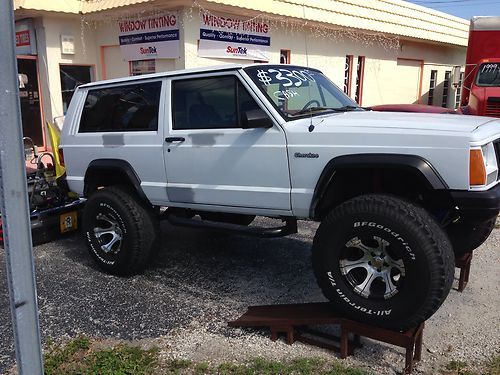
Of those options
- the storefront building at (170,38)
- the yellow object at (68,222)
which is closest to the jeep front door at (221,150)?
the yellow object at (68,222)

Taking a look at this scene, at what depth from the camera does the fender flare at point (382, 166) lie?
3.12m

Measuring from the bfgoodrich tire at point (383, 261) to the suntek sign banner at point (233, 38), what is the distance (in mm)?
7604

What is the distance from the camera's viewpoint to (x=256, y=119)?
12.0ft

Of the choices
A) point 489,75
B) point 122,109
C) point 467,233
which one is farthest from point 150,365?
Answer: point 489,75

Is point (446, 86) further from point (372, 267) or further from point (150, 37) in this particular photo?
point (372, 267)

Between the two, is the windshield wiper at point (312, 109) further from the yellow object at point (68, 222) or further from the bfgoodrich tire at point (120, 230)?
the yellow object at point (68, 222)

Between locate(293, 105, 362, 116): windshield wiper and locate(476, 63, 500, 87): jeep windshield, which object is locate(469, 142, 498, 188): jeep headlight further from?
locate(476, 63, 500, 87): jeep windshield

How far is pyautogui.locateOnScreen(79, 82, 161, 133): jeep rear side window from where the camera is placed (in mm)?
4620

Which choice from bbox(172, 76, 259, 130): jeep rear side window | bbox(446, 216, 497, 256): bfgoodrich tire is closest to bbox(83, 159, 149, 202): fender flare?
bbox(172, 76, 259, 130): jeep rear side window

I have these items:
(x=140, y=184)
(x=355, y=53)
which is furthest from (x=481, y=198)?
(x=355, y=53)

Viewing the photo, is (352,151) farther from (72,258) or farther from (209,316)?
(72,258)

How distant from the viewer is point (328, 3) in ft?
43.2

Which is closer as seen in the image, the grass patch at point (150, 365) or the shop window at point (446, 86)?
the grass patch at point (150, 365)

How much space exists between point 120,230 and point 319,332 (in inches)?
87.2
